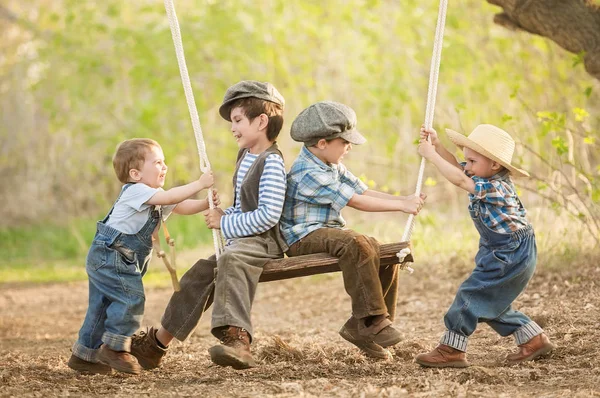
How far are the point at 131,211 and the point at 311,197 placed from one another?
3.06 ft

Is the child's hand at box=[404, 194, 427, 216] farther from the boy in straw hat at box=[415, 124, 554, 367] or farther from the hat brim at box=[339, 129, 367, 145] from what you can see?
the hat brim at box=[339, 129, 367, 145]

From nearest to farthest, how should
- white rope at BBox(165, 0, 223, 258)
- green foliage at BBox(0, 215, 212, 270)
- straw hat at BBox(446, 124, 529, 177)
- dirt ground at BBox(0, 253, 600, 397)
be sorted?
1. dirt ground at BBox(0, 253, 600, 397)
2. straw hat at BBox(446, 124, 529, 177)
3. white rope at BBox(165, 0, 223, 258)
4. green foliage at BBox(0, 215, 212, 270)

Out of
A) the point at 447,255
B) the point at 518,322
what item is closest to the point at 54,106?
the point at 447,255

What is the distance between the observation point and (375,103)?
10883mm

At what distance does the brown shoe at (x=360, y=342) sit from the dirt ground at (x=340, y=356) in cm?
6

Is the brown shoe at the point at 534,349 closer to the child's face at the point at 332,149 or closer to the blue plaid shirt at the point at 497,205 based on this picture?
the blue plaid shirt at the point at 497,205

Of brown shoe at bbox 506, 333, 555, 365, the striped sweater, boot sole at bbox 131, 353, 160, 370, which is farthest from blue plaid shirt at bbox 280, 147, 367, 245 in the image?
brown shoe at bbox 506, 333, 555, 365

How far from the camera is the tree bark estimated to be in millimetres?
5949

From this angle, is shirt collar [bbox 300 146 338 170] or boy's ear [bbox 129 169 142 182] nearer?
shirt collar [bbox 300 146 338 170]

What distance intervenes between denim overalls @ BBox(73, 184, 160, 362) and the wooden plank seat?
27.0 inches

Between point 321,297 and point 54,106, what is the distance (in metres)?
5.98

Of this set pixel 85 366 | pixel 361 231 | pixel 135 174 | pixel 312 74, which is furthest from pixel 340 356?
pixel 312 74

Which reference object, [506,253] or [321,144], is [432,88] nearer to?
[321,144]

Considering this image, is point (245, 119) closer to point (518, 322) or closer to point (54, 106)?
point (518, 322)
